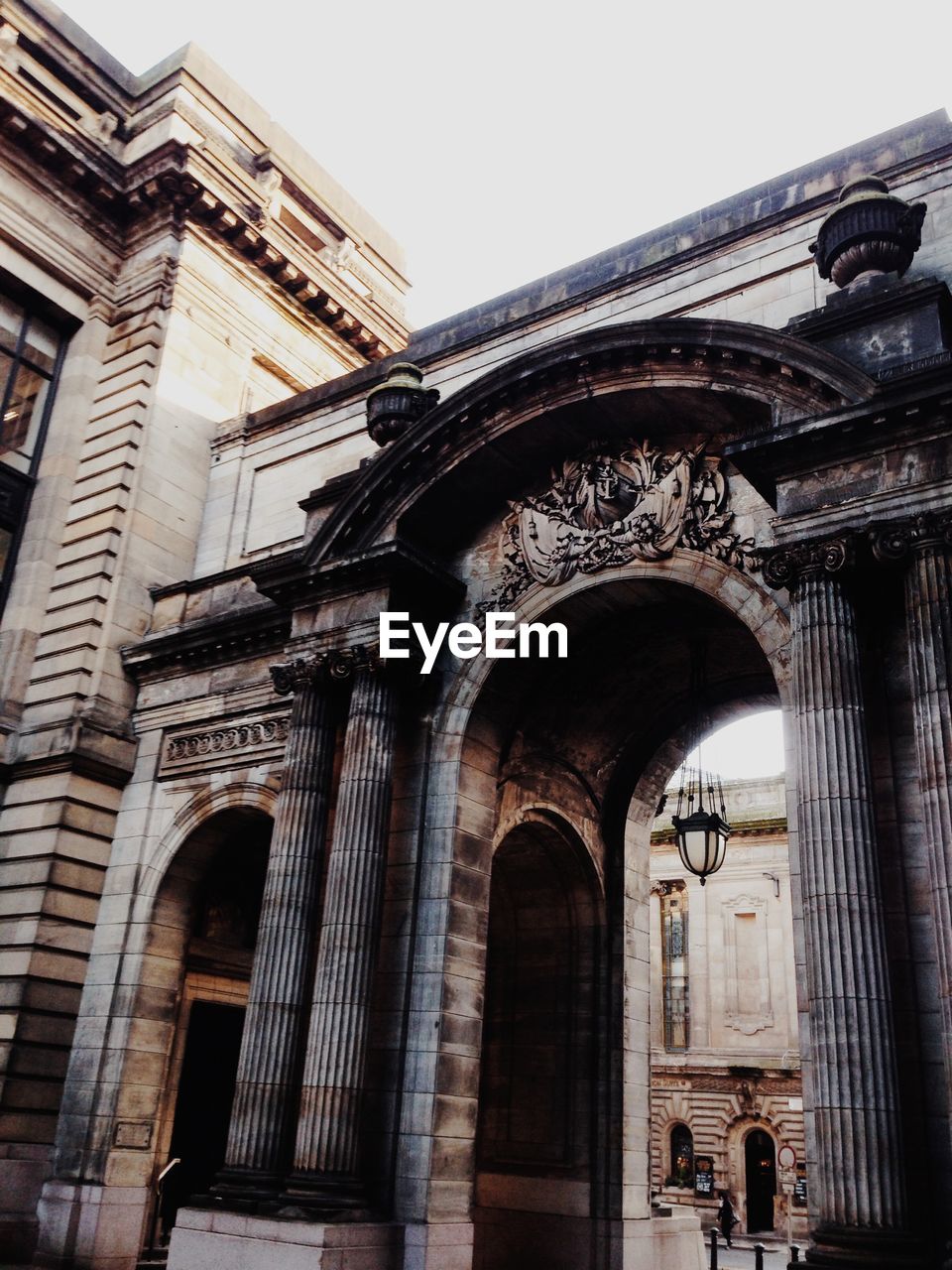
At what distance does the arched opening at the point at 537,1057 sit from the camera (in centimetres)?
1562

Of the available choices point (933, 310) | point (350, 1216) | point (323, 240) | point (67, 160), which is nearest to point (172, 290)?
point (67, 160)

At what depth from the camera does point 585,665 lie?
15.9 metres

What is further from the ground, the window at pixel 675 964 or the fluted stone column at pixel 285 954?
the window at pixel 675 964

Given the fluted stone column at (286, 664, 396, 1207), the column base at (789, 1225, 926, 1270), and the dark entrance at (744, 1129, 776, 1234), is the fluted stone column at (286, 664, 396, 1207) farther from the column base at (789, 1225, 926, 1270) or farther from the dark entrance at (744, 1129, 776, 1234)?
the dark entrance at (744, 1129, 776, 1234)

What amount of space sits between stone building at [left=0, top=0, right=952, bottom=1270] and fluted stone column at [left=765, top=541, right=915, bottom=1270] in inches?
1.4

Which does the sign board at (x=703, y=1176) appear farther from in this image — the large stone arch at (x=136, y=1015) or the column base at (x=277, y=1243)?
the column base at (x=277, y=1243)

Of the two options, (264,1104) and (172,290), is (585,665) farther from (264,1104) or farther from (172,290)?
(172,290)

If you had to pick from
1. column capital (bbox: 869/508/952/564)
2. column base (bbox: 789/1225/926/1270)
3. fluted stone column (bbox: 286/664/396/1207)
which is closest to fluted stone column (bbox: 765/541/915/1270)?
column base (bbox: 789/1225/926/1270)

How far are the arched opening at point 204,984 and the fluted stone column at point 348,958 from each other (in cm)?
365

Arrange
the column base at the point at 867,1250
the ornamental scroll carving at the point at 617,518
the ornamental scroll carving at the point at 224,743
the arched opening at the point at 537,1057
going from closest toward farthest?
the column base at the point at 867,1250, the ornamental scroll carving at the point at 617,518, the arched opening at the point at 537,1057, the ornamental scroll carving at the point at 224,743

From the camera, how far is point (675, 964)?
133 feet

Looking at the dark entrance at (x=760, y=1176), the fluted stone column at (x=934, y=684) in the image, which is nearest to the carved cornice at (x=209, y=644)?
the fluted stone column at (x=934, y=684)

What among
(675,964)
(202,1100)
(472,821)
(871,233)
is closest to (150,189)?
(472,821)

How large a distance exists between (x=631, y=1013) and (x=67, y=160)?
57.9 ft
